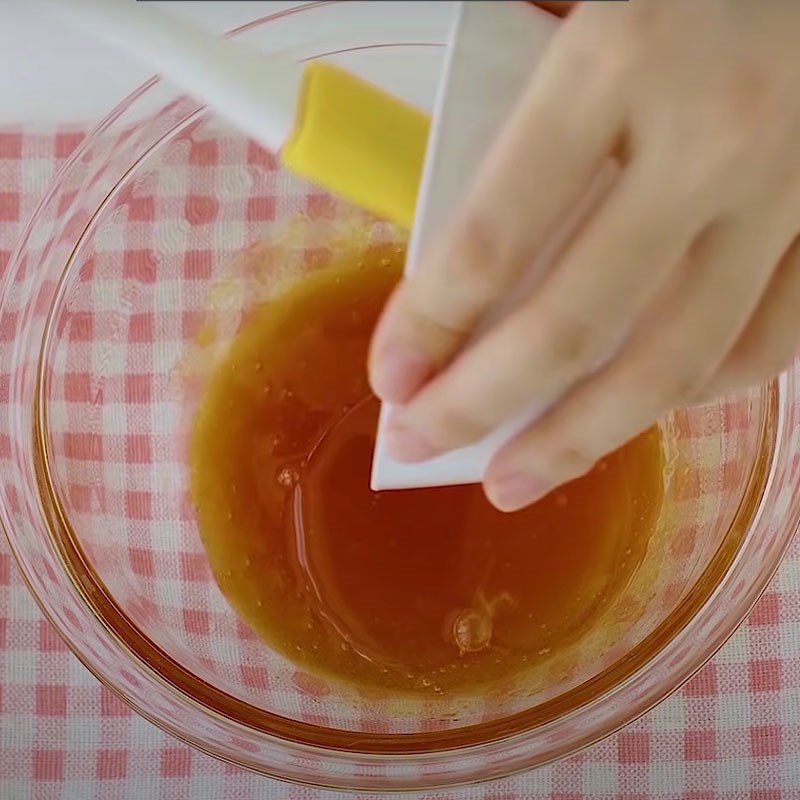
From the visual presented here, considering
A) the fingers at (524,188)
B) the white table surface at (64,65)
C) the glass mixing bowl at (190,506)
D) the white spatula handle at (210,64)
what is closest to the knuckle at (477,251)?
the fingers at (524,188)

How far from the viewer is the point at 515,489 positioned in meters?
0.53

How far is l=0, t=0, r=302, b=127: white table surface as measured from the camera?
2.72 feet

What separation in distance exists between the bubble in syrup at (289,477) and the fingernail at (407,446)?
1.02ft

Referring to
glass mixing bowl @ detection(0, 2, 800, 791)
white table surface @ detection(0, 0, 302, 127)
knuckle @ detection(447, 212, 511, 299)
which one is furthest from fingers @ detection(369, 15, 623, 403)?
white table surface @ detection(0, 0, 302, 127)

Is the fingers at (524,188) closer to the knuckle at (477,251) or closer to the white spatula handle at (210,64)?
the knuckle at (477,251)

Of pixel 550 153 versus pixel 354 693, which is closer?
pixel 550 153

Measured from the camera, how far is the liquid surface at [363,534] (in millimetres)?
780

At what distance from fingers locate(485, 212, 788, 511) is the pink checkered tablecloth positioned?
15.8 inches

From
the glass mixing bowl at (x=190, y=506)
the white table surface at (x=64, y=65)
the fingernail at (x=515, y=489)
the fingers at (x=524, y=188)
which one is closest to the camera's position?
the fingers at (x=524, y=188)

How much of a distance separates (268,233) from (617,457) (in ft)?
1.06

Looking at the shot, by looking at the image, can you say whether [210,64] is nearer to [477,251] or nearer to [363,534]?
[477,251]

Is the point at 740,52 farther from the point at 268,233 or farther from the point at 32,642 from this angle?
the point at 32,642

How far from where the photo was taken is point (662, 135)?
1.40 feet

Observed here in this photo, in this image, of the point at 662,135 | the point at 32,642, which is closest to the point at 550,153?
the point at 662,135
